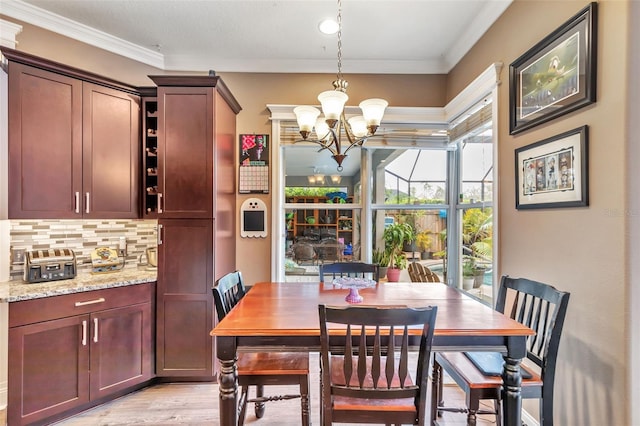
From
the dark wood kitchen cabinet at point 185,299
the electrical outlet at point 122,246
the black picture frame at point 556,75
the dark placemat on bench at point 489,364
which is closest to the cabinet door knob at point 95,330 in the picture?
the dark wood kitchen cabinet at point 185,299

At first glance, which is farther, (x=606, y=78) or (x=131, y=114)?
(x=131, y=114)

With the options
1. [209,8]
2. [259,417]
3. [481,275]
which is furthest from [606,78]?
[259,417]

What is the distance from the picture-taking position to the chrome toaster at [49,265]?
2.07 metres

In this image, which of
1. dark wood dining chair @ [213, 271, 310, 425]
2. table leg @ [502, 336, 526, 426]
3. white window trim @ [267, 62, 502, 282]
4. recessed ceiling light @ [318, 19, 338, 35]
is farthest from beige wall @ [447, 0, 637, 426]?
dark wood dining chair @ [213, 271, 310, 425]

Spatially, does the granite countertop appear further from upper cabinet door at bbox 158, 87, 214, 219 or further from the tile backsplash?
upper cabinet door at bbox 158, 87, 214, 219

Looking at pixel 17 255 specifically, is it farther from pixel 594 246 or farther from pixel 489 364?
pixel 594 246

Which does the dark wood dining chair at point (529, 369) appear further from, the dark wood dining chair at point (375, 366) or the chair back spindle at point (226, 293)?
the chair back spindle at point (226, 293)

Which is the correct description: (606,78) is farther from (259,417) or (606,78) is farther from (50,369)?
(50,369)

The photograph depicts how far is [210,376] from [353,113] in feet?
9.06

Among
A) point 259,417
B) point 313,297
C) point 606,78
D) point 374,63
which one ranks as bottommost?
point 259,417

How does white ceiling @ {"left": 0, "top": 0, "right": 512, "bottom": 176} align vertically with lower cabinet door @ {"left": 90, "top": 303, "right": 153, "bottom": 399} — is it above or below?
above

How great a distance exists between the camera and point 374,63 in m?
2.98

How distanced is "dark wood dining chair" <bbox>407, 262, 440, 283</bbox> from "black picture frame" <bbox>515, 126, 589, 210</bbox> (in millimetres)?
1194

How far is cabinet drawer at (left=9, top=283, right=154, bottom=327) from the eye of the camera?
1843mm
